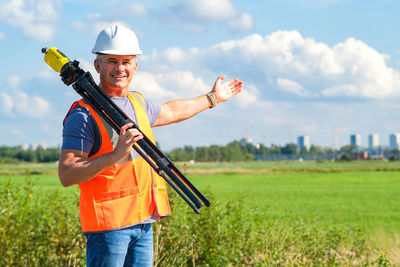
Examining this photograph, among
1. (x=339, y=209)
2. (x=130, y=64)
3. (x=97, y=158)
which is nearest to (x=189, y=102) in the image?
(x=130, y=64)

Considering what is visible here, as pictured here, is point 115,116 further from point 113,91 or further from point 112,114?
point 113,91

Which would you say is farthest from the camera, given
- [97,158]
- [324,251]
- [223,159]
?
[223,159]

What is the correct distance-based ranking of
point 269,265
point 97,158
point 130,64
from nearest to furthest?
point 97,158
point 130,64
point 269,265

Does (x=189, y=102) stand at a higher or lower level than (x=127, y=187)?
higher

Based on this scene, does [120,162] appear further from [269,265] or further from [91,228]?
[269,265]

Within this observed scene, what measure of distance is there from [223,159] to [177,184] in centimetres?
11929

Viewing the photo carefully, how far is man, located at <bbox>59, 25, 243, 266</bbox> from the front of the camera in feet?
9.90

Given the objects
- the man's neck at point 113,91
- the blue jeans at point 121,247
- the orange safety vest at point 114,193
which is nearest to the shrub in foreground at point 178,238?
the blue jeans at point 121,247

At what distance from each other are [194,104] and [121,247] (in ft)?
4.61

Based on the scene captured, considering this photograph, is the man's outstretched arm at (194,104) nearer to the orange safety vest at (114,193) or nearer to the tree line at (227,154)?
the orange safety vest at (114,193)

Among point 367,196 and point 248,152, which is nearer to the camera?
point 367,196

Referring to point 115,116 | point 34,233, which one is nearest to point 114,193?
point 115,116

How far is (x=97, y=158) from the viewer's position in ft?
9.65

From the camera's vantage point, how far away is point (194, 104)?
13.4ft
